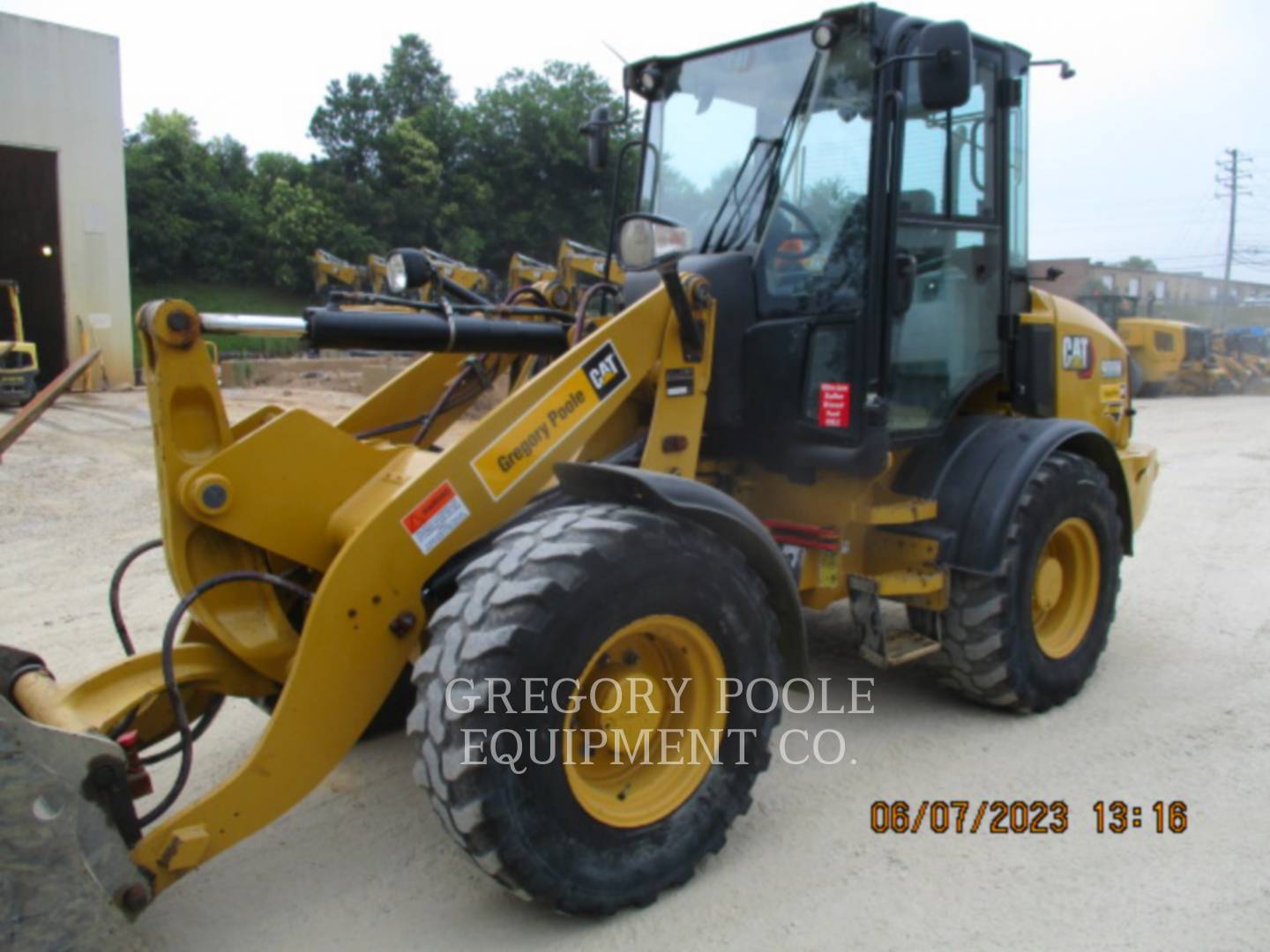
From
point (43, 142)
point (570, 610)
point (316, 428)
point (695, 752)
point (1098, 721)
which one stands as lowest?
point (1098, 721)

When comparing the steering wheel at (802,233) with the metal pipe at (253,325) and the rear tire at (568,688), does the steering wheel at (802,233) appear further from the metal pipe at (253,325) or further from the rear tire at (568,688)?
the metal pipe at (253,325)

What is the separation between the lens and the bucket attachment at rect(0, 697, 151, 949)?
7.27 feet

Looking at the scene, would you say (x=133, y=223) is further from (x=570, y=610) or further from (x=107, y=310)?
(x=570, y=610)

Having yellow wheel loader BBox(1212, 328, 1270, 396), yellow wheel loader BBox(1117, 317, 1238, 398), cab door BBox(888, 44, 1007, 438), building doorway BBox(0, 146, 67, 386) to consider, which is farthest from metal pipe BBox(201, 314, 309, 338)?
yellow wheel loader BBox(1212, 328, 1270, 396)

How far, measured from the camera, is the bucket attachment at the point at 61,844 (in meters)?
2.21

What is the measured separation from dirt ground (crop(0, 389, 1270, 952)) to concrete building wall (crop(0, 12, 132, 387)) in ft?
48.2

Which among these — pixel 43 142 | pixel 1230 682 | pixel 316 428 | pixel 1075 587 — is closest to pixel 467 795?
pixel 316 428

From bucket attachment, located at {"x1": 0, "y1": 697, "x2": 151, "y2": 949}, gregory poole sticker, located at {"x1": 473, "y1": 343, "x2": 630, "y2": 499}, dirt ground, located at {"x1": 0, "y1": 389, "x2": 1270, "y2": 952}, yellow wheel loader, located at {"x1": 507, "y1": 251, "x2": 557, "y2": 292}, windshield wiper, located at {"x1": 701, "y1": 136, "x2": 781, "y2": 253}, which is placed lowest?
dirt ground, located at {"x1": 0, "y1": 389, "x2": 1270, "y2": 952}

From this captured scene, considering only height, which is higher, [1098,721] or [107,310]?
[107,310]

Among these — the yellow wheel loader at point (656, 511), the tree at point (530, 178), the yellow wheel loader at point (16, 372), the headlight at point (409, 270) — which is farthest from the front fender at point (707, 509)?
the tree at point (530, 178)

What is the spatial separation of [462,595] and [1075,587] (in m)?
3.10

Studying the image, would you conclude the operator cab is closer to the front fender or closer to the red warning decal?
the red warning decal

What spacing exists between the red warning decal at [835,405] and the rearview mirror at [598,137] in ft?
5.80

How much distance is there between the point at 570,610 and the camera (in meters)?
2.72
